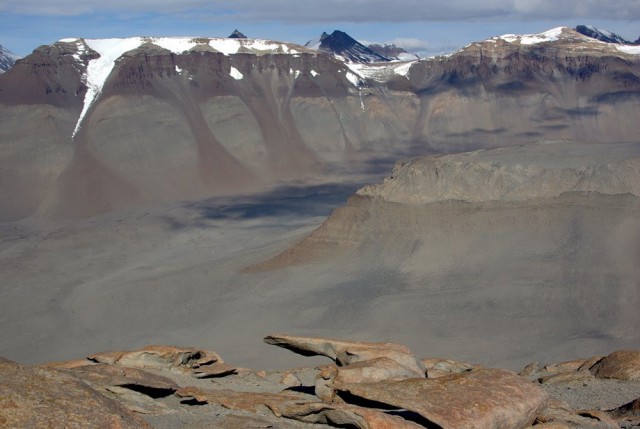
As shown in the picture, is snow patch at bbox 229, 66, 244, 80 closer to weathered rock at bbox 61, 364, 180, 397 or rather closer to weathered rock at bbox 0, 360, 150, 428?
weathered rock at bbox 61, 364, 180, 397

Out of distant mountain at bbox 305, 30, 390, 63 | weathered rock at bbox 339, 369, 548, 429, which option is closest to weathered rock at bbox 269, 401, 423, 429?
weathered rock at bbox 339, 369, 548, 429

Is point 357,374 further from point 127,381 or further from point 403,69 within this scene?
point 403,69

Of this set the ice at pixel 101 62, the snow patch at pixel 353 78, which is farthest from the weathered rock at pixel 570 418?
the snow patch at pixel 353 78

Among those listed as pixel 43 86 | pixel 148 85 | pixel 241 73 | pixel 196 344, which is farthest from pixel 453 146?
pixel 196 344

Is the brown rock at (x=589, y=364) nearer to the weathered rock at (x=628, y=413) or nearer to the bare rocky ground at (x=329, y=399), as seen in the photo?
the bare rocky ground at (x=329, y=399)

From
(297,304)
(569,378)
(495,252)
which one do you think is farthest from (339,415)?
(495,252)

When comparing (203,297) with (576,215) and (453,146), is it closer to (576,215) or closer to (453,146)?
(576,215)
